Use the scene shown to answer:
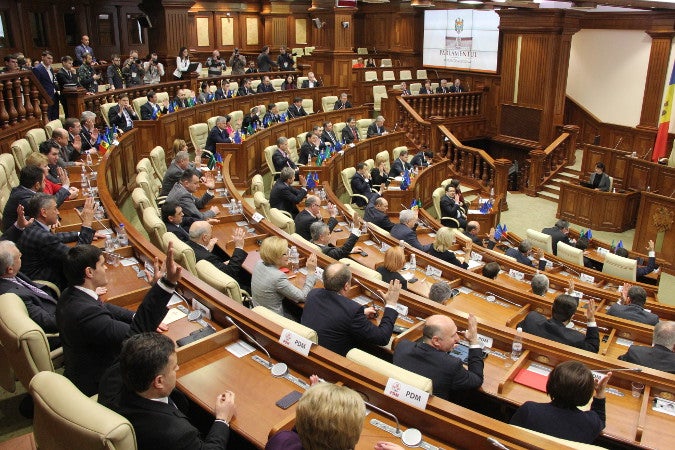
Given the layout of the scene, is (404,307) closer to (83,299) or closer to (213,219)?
(83,299)

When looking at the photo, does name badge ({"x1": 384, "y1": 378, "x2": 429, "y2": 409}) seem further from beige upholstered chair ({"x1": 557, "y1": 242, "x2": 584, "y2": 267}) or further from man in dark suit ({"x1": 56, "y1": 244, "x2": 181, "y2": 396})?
beige upholstered chair ({"x1": 557, "y1": 242, "x2": 584, "y2": 267})

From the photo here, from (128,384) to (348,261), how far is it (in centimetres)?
258

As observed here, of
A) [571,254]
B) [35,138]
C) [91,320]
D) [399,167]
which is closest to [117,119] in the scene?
[35,138]

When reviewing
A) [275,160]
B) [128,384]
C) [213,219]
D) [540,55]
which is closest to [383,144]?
[275,160]

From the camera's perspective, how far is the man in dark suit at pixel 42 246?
3.61 meters

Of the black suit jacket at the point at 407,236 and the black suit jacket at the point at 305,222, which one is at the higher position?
the black suit jacket at the point at 305,222

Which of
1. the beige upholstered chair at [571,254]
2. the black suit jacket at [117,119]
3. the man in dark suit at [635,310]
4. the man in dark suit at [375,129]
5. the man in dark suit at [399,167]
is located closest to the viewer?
the man in dark suit at [635,310]

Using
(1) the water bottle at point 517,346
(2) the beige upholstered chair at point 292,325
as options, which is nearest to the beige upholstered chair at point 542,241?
(1) the water bottle at point 517,346

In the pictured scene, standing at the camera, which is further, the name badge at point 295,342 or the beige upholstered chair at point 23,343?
the name badge at point 295,342

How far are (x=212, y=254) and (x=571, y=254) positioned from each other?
15.9ft

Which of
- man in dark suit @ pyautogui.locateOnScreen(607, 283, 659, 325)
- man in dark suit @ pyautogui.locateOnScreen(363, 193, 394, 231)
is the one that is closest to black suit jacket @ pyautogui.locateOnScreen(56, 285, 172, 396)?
man in dark suit @ pyautogui.locateOnScreen(607, 283, 659, 325)

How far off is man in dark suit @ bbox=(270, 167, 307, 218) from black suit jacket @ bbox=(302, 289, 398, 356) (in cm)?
352

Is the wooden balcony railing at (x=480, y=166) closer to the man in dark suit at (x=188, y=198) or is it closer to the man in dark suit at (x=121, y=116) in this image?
the man in dark suit at (x=121, y=116)

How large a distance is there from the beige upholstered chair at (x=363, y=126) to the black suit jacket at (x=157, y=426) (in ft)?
31.3
